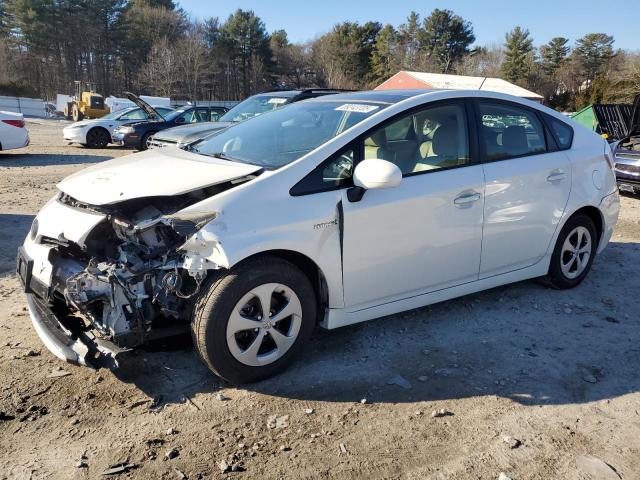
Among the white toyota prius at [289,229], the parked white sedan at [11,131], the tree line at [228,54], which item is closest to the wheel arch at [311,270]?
the white toyota prius at [289,229]

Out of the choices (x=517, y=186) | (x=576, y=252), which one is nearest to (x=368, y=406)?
(x=517, y=186)

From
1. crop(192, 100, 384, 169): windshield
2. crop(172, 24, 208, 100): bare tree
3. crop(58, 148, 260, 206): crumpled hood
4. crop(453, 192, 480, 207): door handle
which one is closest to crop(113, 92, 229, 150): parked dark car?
crop(192, 100, 384, 169): windshield

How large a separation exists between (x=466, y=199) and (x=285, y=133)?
4.62 feet

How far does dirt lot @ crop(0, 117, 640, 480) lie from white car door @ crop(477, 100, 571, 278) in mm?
559

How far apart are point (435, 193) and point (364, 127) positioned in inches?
26.6

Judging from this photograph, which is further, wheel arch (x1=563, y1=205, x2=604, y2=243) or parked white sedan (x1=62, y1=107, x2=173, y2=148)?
parked white sedan (x1=62, y1=107, x2=173, y2=148)

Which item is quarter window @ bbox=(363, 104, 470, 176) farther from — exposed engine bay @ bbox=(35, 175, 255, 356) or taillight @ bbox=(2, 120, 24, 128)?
taillight @ bbox=(2, 120, 24, 128)

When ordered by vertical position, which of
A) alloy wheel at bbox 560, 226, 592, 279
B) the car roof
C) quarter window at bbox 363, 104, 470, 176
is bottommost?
alloy wheel at bbox 560, 226, 592, 279

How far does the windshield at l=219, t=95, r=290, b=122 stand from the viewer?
999 centimetres

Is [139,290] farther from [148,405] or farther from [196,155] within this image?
[196,155]

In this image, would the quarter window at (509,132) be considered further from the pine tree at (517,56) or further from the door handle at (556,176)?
the pine tree at (517,56)

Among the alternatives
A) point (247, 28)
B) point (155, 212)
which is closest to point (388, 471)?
point (155, 212)

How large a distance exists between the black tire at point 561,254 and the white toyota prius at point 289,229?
39 cm

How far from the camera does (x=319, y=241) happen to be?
323 cm
